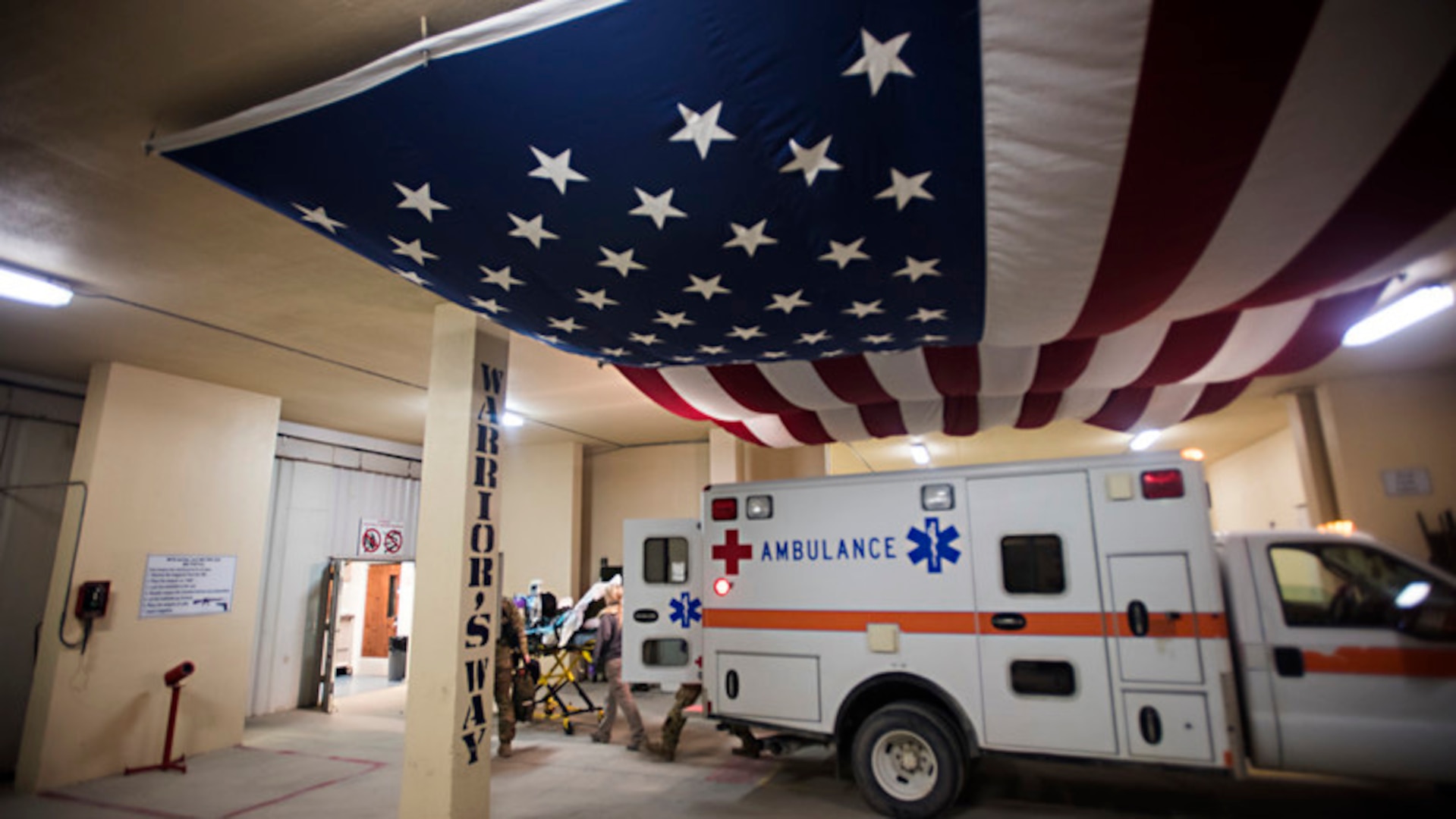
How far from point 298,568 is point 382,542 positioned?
161cm

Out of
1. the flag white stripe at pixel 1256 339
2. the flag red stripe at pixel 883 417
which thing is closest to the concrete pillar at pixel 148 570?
the flag red stripe at pixel 883 417

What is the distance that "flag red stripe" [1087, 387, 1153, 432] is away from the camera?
6.19 metres

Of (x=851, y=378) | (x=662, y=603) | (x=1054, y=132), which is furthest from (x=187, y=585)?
(x=1054, y=132)

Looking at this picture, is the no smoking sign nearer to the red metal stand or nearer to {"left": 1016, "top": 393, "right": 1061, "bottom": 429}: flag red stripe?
the red metal stand

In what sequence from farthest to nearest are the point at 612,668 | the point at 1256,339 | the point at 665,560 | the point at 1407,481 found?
the point at 1407,481, the point at 612,668, the point at 665,560, the point at 1256,339

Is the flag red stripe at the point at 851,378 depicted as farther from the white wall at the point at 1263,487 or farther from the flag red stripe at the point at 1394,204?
the white wall at the point at 1263,487

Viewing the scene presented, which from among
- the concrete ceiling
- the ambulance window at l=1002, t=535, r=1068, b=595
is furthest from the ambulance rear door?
the ambulance window at l=1002, t=535, r=1068, b=595

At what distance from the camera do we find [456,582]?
574 centimetres

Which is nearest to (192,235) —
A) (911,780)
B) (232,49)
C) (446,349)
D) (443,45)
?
(446,349)

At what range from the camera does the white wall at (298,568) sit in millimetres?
11008

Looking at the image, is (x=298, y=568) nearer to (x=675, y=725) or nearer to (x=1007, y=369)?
(x=675, y=725)

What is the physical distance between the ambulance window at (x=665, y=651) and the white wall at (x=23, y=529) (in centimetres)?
725

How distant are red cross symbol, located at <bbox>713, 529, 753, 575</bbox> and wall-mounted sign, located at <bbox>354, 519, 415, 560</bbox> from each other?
877 centimetres

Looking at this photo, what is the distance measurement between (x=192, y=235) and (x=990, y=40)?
549cm
